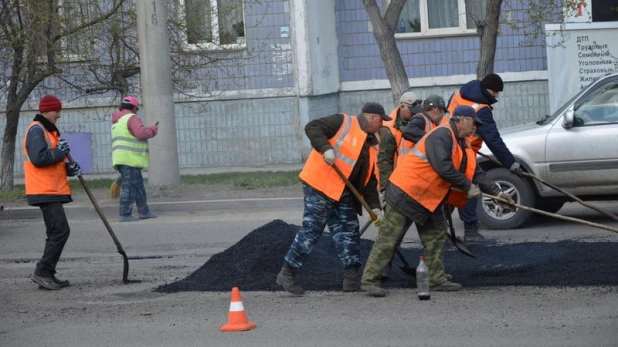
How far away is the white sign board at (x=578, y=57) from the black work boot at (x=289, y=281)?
12.5 m

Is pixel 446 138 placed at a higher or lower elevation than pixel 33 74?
lower

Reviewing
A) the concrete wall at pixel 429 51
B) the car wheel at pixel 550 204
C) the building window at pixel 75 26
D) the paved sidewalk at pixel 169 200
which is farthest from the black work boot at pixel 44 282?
the concrete wall at pixel 429 51

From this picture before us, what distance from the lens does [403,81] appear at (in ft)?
57.9

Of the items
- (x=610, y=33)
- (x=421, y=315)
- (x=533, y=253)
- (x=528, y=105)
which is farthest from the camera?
(x=528, y=105)

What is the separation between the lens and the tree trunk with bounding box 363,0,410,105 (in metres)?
17.5

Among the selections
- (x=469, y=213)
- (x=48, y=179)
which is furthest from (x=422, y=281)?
(x=48, y=179)

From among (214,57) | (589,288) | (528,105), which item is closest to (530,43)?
(528,105)

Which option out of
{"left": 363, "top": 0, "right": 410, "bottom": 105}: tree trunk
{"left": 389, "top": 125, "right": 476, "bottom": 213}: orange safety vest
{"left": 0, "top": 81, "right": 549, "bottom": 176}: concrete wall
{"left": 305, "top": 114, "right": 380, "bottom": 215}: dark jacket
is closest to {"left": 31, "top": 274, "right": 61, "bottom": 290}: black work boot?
{"left": 305, "top": 114, "right": 380, "bottom": 215}: dark jacket

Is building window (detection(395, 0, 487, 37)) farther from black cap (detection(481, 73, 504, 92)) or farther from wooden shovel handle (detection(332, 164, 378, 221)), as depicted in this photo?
wooden shovel handle (detection(332, 164, 378, 221))

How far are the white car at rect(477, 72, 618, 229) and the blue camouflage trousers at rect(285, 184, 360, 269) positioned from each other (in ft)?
12.6

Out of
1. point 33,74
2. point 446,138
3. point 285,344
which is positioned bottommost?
point 285,344

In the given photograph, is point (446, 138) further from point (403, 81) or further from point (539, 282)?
point (403, 81)

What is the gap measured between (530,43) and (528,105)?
1.49 meters

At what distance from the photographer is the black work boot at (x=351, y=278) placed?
350 inches
